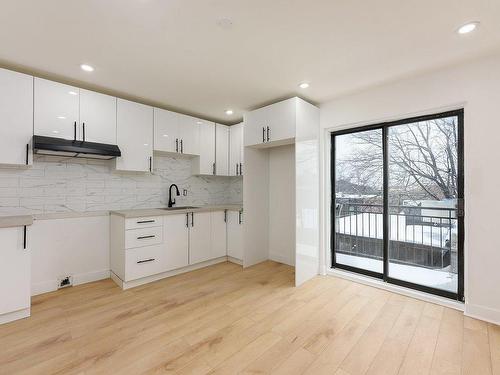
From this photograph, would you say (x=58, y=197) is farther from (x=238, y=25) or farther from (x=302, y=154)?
(x=302, y=154)

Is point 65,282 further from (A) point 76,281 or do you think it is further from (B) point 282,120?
(B) point 282,120

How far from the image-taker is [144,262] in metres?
2.94

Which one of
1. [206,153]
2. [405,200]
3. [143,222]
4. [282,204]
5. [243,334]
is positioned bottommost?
[243,334]

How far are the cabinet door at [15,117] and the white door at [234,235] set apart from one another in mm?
2557

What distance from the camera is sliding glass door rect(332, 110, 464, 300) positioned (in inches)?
101

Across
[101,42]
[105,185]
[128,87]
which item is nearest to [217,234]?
[105,185]

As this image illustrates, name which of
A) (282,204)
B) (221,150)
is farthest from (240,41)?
(282,204)

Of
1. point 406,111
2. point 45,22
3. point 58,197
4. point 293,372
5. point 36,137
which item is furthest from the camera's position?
point 58,197

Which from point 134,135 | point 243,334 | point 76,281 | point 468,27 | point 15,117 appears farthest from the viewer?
point 134,135

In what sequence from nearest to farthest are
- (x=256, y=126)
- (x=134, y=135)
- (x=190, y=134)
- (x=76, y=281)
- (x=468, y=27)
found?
1. (x=468, y=27)
2. (x=76, y=281)
3. (x=134, y=135)
4. (x=256, y=126)
5. (x=190, y=134)

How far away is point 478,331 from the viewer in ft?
6.54

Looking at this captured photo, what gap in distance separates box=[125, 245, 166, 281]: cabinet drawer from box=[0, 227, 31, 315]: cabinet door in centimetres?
88

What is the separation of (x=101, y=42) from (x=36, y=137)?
4.03ft

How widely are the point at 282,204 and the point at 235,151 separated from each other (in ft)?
4.08
